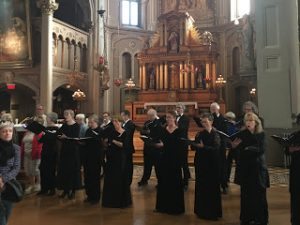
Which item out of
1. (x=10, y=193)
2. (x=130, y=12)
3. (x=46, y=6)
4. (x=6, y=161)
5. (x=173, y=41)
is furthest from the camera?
(x=130, y=12)

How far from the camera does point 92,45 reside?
2067 centimetres

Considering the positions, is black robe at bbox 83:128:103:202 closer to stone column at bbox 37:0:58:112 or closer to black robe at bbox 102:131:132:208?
black robe at bbox 102:131:132:208

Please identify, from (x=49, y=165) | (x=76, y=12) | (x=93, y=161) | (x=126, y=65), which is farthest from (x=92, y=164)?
(x=76, y=12)

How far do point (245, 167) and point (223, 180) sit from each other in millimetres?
2048

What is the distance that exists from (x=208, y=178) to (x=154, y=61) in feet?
47.5

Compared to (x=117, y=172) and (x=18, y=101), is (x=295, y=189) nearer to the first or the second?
(x=117, y=172)

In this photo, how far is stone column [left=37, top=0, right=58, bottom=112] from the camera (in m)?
Result: 17.2

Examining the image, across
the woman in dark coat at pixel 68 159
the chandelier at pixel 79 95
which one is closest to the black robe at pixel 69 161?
the woman in dark coat at pixel 68 159

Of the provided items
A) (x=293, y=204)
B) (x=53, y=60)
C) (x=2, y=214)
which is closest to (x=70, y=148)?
(x=2, y=214)

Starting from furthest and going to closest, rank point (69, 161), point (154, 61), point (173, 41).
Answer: point (173, 41) < point (154, 61) < point (69, 161)

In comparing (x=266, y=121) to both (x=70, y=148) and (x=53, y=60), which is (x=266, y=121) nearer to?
(x=70, y=148)

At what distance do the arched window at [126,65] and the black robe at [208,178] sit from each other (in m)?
18.3

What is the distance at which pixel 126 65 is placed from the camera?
23.0 metres

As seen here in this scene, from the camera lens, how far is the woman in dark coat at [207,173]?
473 centimetres
